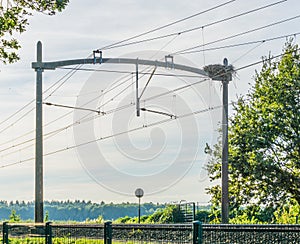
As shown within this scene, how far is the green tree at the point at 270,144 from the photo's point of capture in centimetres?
4425

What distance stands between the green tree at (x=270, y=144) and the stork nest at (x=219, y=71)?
13292 mm

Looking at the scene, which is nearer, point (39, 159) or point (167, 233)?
point (167, 233)

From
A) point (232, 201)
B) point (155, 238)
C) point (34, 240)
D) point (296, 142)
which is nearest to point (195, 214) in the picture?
point (232, 201)

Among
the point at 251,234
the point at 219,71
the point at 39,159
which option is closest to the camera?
the point at 251,234

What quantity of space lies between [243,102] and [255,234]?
38184mm

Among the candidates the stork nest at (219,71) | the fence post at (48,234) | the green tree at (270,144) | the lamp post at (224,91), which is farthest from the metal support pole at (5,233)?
the green tree at (270,144)

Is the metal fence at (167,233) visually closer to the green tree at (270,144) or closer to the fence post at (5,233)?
the fence post at (5,233)

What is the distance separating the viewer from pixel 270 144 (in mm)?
44938

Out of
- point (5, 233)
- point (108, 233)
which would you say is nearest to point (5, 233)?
point (5, 233)

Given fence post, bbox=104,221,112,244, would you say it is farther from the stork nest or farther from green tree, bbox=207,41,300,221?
green tree, bbox=207,41,300,221

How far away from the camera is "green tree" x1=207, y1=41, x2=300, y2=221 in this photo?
4425 centimetres

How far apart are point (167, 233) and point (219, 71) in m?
20.5

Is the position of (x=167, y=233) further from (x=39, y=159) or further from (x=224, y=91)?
(x=39, y=159)

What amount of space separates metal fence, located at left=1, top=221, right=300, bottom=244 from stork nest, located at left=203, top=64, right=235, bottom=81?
14.2m
